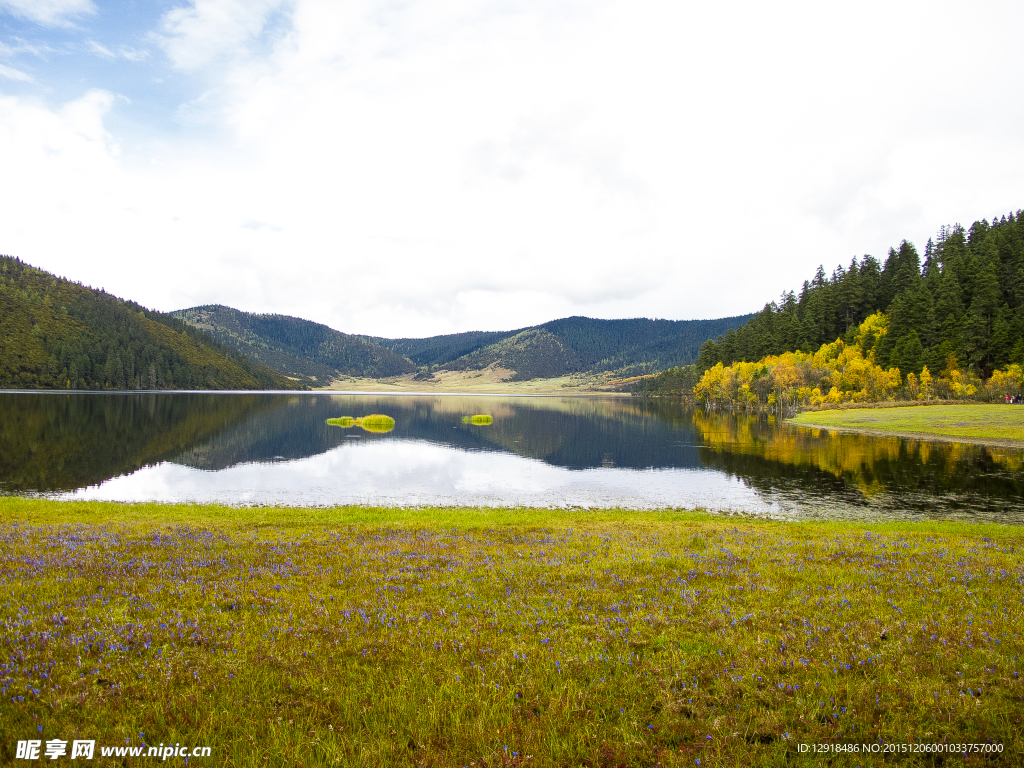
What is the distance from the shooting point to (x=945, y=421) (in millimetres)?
79562

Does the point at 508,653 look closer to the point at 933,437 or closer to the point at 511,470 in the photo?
the point at 511,470

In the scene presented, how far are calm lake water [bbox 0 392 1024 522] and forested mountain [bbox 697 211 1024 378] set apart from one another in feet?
197

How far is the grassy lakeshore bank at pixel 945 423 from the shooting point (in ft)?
225

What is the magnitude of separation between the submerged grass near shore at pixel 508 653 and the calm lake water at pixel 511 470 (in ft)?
65.9

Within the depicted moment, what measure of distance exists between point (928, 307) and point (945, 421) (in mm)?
56926

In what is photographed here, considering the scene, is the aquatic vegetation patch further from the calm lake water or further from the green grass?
the green grass

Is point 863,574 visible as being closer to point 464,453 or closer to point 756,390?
point 464,453

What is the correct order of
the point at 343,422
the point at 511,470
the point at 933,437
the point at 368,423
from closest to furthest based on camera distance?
the point at 511,470, the point at 933,437, the point at 368,423, the point at 343,422

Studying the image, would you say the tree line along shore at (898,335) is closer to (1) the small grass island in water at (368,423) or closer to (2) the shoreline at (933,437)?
(2) the shoreline at (933,437)

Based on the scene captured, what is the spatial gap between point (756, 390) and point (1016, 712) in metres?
159

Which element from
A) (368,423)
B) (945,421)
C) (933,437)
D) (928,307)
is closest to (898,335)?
(928,307)

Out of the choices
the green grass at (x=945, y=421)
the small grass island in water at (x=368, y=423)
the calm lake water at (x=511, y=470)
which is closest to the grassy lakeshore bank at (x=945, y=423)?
the green grass at (x=945, y=421)

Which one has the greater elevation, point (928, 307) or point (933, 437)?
point (928, 307)

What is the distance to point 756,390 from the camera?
493 ft
